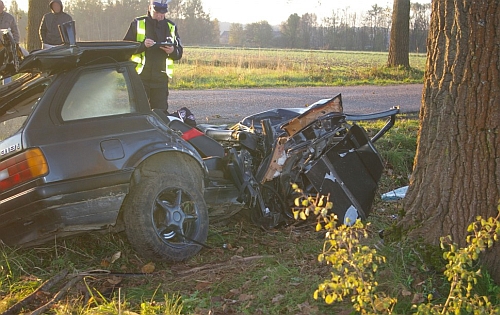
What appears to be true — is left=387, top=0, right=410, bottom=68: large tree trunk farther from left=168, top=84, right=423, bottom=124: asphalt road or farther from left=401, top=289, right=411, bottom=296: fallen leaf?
left=401, top=289, right=411, bottom=296: fallen leaf

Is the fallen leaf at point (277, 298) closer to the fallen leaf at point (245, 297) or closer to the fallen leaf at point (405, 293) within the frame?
the fallen leaf at point (245, 297)

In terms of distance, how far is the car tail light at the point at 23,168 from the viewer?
4.16 meters

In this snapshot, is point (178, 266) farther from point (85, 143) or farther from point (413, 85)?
point (413, 85)

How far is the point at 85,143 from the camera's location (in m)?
4.38

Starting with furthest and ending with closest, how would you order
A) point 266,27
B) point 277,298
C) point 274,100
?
1. point 266,27
2. point 274,100
3. point 277,298

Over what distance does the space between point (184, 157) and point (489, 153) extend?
2314mm

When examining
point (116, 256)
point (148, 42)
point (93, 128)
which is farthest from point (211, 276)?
point (148, 42)

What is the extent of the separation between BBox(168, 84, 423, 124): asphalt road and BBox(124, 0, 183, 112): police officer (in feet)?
9.86

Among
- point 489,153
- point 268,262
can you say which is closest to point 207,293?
point 268,262

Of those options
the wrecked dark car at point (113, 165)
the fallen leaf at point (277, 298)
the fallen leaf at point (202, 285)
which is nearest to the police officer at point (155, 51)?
the wrecked dark car at point (113, 165)

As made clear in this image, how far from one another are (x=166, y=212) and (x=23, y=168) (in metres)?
1.10

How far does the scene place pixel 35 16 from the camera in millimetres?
11961

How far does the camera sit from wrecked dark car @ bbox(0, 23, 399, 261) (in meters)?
4.22

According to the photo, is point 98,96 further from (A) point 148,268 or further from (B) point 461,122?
(B) point 461,122
